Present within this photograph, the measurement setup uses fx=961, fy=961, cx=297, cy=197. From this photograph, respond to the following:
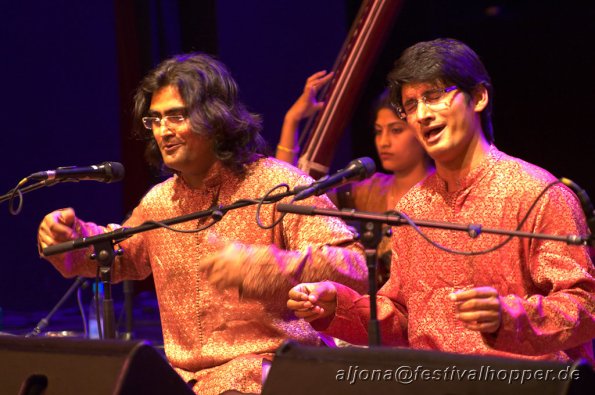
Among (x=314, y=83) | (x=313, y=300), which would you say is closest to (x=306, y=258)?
(x=313, y=300)

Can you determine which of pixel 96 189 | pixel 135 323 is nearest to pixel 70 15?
pixel 96 189

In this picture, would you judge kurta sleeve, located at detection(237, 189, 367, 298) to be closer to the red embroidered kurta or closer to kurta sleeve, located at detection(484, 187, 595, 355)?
the red embroidered kurta

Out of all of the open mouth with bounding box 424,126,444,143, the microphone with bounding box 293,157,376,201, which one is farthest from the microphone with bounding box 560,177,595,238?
the open mouth with bounding box 424,126,444,143

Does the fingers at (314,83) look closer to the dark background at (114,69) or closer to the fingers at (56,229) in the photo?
the dark background at (114,69)

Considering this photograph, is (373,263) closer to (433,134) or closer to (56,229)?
(433,134)

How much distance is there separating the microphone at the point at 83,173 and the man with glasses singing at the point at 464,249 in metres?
0.97

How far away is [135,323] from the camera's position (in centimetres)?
691

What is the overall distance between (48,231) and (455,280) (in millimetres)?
1612

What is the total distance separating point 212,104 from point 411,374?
6.42ft

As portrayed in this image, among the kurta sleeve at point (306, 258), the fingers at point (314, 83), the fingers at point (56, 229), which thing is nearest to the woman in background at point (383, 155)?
the fingers at point (314, 83)

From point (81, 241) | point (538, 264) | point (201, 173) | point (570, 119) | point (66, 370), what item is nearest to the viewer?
point (66, 370)

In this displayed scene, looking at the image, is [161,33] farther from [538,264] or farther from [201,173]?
[538,264]

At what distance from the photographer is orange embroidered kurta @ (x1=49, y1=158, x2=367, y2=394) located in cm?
364

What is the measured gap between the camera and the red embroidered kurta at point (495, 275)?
122 inches
